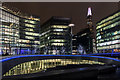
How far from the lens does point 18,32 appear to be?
98250 millimetres

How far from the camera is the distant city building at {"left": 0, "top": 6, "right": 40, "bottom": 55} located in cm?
8406

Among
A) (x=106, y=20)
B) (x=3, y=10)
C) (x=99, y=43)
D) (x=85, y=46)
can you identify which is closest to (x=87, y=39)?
(x=85, y=46)

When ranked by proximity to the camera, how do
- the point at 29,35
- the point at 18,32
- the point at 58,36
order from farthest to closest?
the point at 58,36
the point at 29,35
the point at 18,32

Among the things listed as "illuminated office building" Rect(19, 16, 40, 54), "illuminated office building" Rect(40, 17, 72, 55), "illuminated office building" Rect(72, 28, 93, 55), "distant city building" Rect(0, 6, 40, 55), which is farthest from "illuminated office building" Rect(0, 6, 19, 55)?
"illuminated office building" Rect(72, 28, 93, 55)

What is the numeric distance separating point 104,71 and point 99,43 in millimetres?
115126

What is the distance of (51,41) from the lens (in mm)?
126250

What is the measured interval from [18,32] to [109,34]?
68274 millimetres

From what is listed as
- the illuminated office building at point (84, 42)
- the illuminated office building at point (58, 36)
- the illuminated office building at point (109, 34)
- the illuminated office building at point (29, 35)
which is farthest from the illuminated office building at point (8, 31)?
the illuminated office building at point (84, 42)

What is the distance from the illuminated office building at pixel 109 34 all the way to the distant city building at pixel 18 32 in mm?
54381

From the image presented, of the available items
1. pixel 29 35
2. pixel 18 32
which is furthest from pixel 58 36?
pixel 18 32

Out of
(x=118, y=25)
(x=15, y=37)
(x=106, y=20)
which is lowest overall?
(x=15, y=37)

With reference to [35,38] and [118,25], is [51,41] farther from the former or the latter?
[118,25]

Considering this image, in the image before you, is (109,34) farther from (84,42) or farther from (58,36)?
(84,42)

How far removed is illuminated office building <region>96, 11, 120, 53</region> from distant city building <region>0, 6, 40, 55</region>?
178ft
